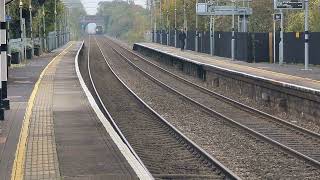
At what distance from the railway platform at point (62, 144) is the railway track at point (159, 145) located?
2.65 ft

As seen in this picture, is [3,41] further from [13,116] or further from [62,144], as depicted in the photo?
[62,144]

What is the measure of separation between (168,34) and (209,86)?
162 feet

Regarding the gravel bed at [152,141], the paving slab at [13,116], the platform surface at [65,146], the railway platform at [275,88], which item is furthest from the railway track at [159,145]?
the railway platform at [275,88]

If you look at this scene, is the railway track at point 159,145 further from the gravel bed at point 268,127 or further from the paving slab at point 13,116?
the paving slab at point 13,116

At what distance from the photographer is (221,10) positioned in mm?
48906

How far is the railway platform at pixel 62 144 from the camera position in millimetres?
9836

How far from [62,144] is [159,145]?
3272 mm

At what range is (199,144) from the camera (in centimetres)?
Result: 1512

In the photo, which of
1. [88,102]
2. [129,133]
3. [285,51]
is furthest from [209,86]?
[129,133]

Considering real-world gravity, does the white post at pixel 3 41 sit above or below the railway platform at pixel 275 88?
above

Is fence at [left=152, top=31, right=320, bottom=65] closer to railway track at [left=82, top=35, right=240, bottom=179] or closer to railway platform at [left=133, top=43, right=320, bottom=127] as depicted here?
railway platform at [left=133, top=43, right=320, bottom=127]

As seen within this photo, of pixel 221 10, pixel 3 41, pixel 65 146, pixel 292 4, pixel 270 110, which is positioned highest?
pixel 221 10

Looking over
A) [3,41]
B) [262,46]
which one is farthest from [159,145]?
[262,46]

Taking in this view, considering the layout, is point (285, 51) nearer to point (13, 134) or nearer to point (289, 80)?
point (289, 80)
